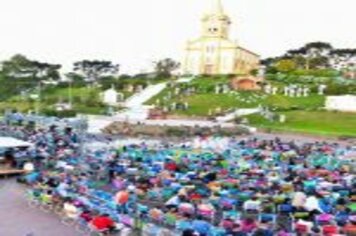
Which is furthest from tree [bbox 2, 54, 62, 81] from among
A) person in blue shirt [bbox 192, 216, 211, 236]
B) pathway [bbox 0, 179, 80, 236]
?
person in blue shirt [bbox 192, 216, 211, 236]

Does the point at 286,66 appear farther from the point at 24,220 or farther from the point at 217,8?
the point at 24,220

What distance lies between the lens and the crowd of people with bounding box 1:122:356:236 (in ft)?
58.9

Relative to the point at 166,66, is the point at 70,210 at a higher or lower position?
lower

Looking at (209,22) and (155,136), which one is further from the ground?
(209,22)

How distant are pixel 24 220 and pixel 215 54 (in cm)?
8195

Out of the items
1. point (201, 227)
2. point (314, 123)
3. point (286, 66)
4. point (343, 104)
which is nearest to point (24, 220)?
point (201, 227)

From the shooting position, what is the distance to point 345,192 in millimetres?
21875

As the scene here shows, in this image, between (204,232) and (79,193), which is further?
(79,193)

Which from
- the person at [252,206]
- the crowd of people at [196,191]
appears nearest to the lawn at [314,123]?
the crowd of people at [196,191]

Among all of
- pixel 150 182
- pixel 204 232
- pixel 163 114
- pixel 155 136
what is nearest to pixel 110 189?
pixel 150 182

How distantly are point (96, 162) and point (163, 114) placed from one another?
119ft

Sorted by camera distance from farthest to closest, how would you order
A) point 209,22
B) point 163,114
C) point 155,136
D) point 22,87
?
1. point 209,22
2. point 22,87
3. point 163,114
4. point 155,136

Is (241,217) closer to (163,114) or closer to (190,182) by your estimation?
(190,182)

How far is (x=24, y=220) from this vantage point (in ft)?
66.1
